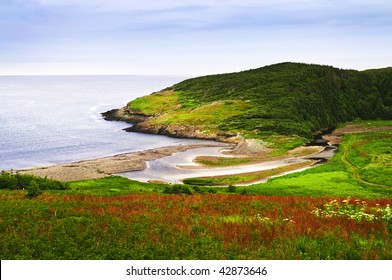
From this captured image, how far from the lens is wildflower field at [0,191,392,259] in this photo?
1325 cm

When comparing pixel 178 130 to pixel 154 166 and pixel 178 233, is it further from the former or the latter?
pixel 178 233

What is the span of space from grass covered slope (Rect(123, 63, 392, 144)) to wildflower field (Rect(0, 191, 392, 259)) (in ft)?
307

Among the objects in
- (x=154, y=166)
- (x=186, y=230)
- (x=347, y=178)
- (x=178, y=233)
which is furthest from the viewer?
(x=154, y=166)

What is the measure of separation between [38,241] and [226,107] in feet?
464

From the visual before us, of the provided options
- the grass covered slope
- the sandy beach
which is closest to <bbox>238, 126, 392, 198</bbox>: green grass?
the sandy beach

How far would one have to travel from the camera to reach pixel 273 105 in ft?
479

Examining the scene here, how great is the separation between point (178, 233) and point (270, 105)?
134896 mm

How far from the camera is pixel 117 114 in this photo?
175625 mm

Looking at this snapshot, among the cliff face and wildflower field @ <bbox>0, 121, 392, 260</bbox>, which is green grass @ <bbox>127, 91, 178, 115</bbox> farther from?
wildflower field @ <bbox>0, 121, 392, 260</bbox>

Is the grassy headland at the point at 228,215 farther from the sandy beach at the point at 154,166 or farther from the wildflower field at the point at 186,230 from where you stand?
the sandy beach at the point at 154,166

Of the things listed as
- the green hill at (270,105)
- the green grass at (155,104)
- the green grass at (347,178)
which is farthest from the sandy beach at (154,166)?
the green grass at (155,104)

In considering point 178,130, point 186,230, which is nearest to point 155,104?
point 178,130

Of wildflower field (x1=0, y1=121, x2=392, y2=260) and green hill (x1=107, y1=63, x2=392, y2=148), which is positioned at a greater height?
green hill (x1=107, y1=63, x2=392, y2=148)

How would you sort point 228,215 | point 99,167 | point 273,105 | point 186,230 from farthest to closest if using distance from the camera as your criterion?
point 273,105
point 99,167
point 228,215
point 186,230
